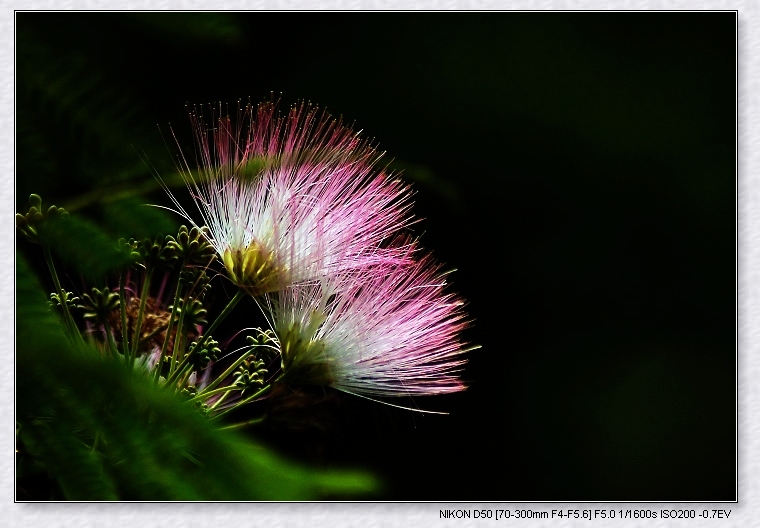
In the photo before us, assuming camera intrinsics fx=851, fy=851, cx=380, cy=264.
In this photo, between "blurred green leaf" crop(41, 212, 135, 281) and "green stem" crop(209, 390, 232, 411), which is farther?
"green stem" crop(209, 390, 232, 411)

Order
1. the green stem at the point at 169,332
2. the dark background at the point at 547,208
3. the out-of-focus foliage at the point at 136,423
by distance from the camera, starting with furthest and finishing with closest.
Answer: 1. the dark background at the point at 547,208
2. the green stem at the point at 169,332
3. the out-of-focus foliage at the point at 136,423

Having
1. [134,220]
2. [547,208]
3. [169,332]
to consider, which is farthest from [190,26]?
[547,208]

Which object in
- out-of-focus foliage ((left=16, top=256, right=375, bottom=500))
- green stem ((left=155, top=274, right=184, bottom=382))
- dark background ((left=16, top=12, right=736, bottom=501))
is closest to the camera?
out-of-focus foliage ((left=16, top=256, right=375, bottom=500))

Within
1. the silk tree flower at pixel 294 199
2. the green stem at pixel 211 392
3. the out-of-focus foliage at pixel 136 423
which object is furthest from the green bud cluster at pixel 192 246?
the out-of-focus foliage at pixel 136 423

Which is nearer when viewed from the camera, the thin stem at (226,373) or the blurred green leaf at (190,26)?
the blurred green leaf at (190,26)

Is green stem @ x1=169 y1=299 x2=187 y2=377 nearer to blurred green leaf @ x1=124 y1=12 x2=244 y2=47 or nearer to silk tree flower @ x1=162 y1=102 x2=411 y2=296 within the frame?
silk tree flower @ x1=162 y1=102 x2=411 y2=296

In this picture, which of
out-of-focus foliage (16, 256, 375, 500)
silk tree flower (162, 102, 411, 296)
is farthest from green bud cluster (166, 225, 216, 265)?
out-of-focus foliage (16, 256, 375, 500)

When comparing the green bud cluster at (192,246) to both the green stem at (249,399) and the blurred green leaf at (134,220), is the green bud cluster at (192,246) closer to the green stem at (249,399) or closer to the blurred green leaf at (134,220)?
the green stem at (249,399)
